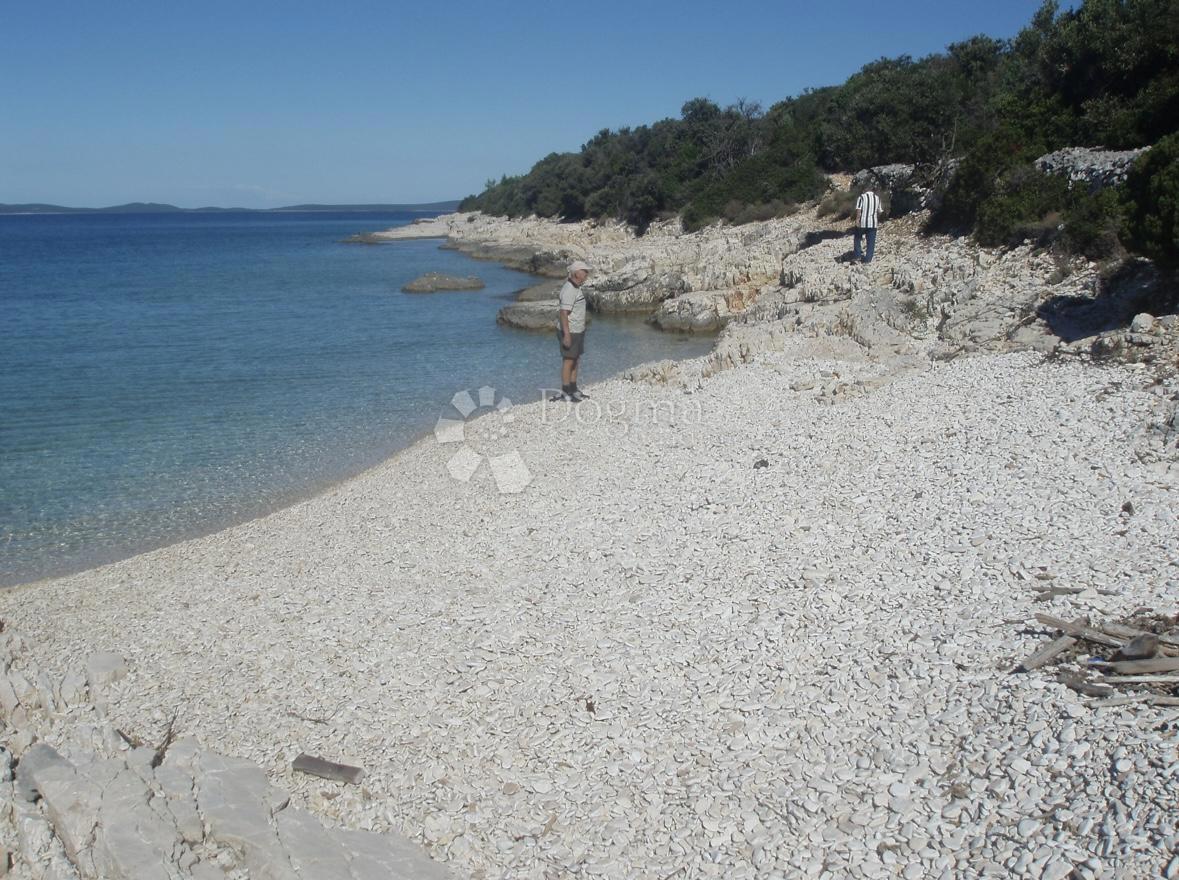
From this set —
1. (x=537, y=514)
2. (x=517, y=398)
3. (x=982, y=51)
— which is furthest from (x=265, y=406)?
(x=982, y=51)

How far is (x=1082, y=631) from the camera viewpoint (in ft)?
18.4

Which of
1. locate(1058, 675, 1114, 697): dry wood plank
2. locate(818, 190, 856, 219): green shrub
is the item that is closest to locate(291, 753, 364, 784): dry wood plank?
locate(1058, 675, 1114, 697): dry wood plank

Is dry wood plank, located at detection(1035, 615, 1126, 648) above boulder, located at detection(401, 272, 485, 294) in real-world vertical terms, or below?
above

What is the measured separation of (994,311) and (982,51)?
102 ft

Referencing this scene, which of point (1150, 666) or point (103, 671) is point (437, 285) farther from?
point (1150, 666)

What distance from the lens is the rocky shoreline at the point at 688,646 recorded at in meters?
4.83

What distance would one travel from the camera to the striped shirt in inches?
814

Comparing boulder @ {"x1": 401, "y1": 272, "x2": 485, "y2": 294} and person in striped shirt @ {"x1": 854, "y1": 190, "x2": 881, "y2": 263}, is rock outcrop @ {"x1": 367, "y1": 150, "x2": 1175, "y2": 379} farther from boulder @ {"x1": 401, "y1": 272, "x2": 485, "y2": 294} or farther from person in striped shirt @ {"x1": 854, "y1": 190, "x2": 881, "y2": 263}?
boulder @ {"x1": 401, "y1": 272, "x2": 485, "y2": 294}

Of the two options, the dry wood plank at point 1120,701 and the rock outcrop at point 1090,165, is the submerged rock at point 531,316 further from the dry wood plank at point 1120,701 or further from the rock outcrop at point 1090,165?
the dry wood plank at point 1120,701

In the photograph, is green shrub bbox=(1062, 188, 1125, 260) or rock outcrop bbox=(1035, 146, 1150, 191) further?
rock outcrop bbox=(1035, 146, 1150, 191)

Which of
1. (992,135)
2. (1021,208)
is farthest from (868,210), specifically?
(992,135)

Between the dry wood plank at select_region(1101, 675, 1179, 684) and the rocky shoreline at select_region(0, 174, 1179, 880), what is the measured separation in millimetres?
179

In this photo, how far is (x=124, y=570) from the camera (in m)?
10.2

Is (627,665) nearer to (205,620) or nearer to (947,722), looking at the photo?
(947,722)
